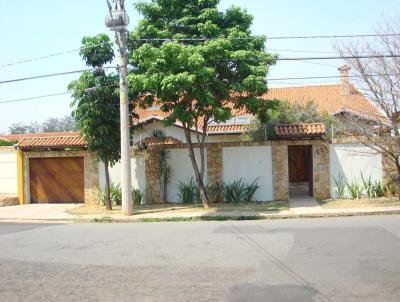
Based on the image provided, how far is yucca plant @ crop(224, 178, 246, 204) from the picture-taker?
19050 mm

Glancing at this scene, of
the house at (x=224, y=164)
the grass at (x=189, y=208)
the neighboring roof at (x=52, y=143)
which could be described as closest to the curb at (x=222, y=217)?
the grass at (x=189, y=208)

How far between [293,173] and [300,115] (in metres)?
3.93

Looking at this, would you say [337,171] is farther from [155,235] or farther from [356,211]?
[155,235]

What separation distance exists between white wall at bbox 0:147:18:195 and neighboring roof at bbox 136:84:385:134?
20.1ft

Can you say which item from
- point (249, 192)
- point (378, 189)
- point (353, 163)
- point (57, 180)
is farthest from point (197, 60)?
point (57, 180)

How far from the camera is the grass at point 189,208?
1689 centimetres

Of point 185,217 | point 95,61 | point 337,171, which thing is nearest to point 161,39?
point 95,61

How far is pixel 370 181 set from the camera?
18.9 metres

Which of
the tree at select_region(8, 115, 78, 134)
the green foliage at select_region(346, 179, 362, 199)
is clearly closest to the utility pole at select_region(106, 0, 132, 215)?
the green foliage at select_region(346, 179, 362, 199)

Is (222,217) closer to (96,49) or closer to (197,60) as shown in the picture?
(197,60)

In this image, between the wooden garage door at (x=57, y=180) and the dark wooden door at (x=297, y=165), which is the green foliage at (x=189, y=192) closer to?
the wooden garage door at (x=57, y=180)

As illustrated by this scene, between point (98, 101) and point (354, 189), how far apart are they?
10377 millimetres

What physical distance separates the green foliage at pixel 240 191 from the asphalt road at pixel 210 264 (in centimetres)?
618

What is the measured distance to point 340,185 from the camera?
1903 cm
